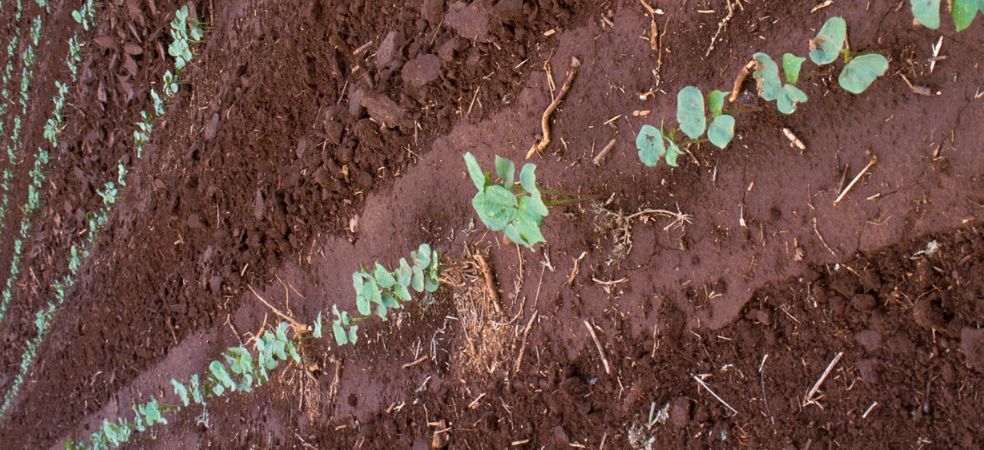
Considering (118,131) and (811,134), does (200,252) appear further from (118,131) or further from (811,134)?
(811,134)

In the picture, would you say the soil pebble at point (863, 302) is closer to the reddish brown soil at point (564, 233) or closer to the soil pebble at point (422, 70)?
Result: the reddish brown soil at point (564, 233)

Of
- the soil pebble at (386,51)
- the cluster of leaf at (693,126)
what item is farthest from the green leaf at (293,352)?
the cluster of leaf at (693,126)

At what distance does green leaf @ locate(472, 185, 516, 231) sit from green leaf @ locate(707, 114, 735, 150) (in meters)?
0.55

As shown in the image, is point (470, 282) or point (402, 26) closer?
point (470, 282)

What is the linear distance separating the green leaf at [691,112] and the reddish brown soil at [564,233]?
0.53ft

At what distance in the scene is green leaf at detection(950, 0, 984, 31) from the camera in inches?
57.6

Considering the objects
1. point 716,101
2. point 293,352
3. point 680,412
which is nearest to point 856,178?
point 716,101

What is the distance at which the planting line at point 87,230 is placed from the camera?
436 centimetres

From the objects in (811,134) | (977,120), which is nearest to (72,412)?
(811,134)

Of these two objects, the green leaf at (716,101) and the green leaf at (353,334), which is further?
the green leaf at (353,334)

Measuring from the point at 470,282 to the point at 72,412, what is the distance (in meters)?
3.75

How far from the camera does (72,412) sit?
16.5 ft

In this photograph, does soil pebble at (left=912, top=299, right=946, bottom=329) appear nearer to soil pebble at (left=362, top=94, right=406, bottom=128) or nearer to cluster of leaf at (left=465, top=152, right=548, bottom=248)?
cluster of leaf at (left=465, top=152, right=548, bottom=248)

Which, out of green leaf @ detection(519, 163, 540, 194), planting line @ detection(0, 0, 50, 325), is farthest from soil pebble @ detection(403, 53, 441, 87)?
planting line @ detection(0, 0, 50, 325)
